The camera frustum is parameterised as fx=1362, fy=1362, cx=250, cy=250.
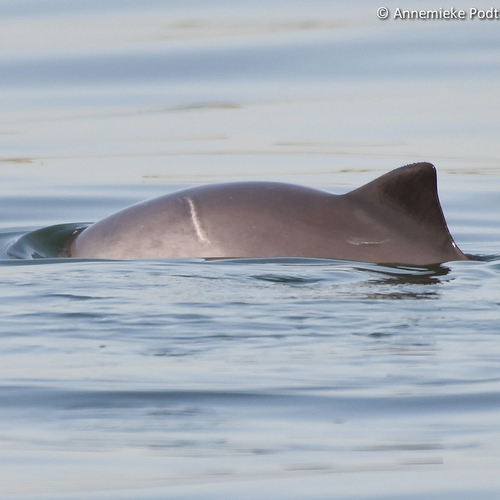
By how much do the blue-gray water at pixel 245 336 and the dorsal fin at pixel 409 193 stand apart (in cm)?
29

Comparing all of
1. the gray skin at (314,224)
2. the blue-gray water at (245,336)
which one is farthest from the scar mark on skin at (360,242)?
the blue-gray water at (245,336)

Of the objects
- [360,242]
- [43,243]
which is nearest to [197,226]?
[360,242]

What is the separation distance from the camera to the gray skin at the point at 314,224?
6133mm

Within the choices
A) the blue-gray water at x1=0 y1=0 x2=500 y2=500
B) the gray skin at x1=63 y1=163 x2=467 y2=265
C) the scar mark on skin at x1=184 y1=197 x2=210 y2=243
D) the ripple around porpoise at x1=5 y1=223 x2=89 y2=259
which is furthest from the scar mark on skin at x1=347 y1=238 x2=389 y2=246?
the ripple around porpoise at x1=5 y1=223 x2=89 y2=259

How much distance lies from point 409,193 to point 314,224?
452 mm

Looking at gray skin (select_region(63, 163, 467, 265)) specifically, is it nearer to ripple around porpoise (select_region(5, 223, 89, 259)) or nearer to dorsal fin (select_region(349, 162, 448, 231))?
dorsal fin (select_region(349, 162, 448, 231))

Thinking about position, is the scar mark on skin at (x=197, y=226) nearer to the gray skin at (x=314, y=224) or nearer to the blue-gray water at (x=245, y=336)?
the gray skin at (x=314, y=224)

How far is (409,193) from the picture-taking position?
6164 mm

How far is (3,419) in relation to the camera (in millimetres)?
3975

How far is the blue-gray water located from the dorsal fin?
0.29 meters

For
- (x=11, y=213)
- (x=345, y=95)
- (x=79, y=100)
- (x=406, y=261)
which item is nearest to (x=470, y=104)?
(x=345, y=95)

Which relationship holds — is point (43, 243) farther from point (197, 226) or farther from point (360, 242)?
point (360, 242)

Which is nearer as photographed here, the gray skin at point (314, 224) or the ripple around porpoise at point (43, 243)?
the gray skin at point (314, 224)

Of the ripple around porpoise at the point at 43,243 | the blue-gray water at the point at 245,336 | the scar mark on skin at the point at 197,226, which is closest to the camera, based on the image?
the blue-gray water at the point at 245,336
